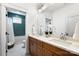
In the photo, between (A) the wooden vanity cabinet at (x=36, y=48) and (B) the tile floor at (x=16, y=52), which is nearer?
(B) the tile floor at (x=16, y=52)

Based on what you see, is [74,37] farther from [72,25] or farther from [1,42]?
[1,42]

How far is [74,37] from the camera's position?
1.43 metres

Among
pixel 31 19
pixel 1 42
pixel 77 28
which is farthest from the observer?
pixel 31 19

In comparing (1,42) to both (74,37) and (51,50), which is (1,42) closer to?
(51,50)

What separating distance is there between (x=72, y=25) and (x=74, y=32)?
0.12 metres

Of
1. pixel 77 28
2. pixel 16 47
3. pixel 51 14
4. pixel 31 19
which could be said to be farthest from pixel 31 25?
pixel 77 28

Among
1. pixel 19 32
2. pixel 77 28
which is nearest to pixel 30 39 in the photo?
pixel 19 32

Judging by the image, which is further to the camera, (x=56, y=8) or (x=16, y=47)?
(x=16, y=47)

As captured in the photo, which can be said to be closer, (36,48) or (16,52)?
(16,52)

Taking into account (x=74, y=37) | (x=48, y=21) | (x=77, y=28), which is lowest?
(x=74, y=37)

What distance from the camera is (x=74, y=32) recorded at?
4.58 ft

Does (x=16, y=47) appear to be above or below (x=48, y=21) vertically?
below

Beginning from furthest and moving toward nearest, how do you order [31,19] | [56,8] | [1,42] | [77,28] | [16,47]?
[31,19] → [16,47] → [1,42] → [56,8] → [77,28]

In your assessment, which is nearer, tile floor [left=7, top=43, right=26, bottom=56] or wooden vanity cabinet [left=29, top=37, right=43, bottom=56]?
tile floor [left=7, top=43, right=26, bottom=56]
